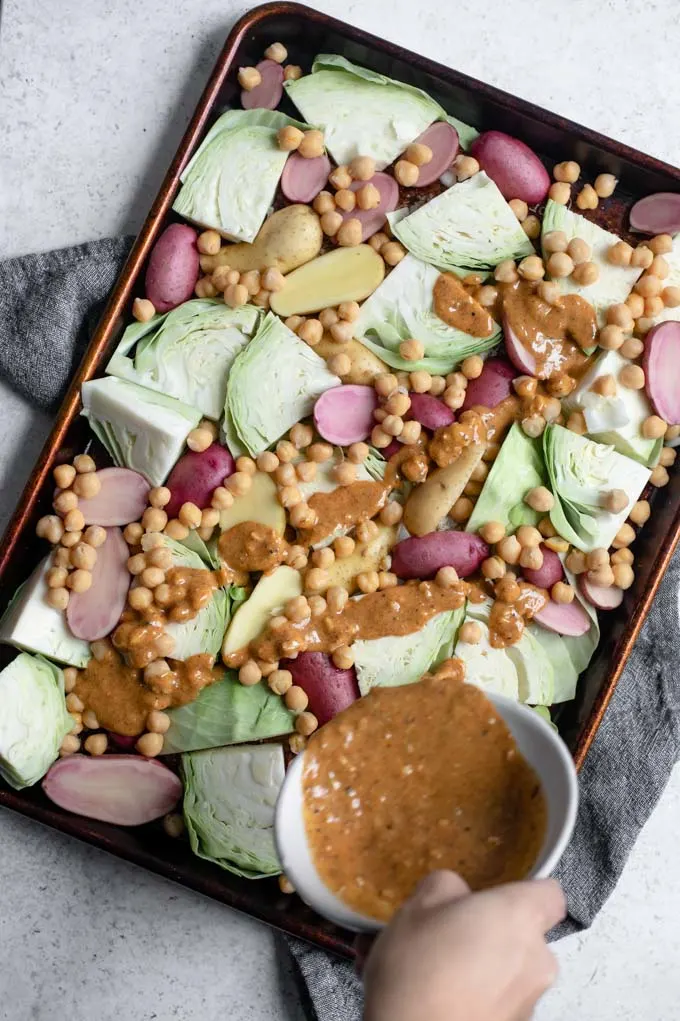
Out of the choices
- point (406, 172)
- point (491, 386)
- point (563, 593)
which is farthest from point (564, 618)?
point (406, 172)

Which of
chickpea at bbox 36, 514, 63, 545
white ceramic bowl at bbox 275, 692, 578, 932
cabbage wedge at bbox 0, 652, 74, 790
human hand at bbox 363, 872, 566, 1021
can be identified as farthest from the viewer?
chickpea at bbox 36, 514, 63, 545

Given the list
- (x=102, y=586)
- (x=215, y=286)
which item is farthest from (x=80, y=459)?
(x=215, y=286)

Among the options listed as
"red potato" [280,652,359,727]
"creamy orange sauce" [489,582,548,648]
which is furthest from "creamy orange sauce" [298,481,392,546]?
"creamy orange sauce" [489,582,548,648]

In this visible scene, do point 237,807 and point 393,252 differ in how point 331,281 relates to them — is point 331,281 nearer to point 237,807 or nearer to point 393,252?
point 393,252

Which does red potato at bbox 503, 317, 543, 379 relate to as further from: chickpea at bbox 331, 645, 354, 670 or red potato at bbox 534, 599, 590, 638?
chickpea at bbox 331, 645, 354, 670

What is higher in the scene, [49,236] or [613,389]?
[613,389]

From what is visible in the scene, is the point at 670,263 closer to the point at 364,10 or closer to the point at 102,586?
the point at 364,10
